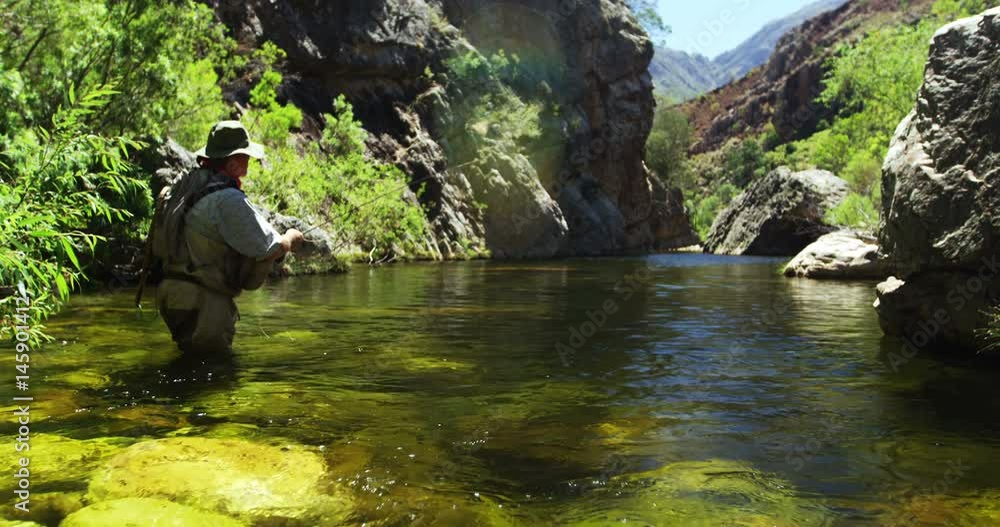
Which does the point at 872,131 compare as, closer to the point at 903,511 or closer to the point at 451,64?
the point at 451,64

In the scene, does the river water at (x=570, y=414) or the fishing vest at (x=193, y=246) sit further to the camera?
the fishing vest at (x=193, y=246)

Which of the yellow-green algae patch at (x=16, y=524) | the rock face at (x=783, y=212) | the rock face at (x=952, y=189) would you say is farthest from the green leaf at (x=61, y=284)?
the rock face at (x=783, y=212)

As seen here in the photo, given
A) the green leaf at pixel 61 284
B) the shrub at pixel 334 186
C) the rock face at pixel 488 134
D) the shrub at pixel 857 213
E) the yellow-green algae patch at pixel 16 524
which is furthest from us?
the rock face at pixel 488 134

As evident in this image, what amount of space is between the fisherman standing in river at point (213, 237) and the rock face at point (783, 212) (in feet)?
165

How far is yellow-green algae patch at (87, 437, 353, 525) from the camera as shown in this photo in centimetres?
378

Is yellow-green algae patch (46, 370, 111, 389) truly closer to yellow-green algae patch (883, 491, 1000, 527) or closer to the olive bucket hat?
the olive bucket hat

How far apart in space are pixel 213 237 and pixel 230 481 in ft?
10.6

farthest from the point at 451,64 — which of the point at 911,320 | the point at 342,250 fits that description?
the point at 911,320

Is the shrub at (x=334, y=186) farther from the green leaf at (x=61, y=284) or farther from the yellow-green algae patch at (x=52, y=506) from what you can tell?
A: the yellow-green algae patch at (x=52, y=506)

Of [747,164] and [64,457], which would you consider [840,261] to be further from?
[747,164]

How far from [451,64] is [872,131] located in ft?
110

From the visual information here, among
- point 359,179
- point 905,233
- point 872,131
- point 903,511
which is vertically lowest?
point 903,511

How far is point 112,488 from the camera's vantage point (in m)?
3.90

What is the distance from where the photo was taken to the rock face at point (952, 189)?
8023 millimetres
